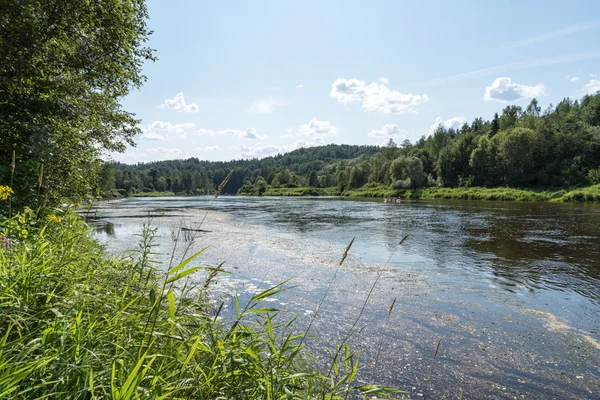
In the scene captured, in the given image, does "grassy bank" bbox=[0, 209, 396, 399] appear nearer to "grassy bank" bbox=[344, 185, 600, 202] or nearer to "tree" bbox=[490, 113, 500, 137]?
"grassy bank" bbox=[344, 185, 600, 202]

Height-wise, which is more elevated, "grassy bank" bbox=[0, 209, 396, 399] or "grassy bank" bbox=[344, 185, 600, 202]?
"grassy bank" bbox=[0, 209, 396, 399]

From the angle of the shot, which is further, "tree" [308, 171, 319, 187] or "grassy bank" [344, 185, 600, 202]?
"tree" [308, 171, 319, 187]

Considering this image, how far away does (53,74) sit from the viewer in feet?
35.2

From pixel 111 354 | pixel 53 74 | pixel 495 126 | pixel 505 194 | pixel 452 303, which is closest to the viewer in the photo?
pixel 111 354

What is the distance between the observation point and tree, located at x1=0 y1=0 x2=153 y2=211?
29.3ft

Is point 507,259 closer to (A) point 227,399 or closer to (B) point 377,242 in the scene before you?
(B) point 377,242

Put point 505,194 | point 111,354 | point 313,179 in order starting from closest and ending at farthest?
1. point 111,354
2. point 505,194
3. point 313,179

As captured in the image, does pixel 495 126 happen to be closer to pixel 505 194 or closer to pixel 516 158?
pixel 516 158

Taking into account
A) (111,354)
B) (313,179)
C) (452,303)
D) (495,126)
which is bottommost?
(452,303)

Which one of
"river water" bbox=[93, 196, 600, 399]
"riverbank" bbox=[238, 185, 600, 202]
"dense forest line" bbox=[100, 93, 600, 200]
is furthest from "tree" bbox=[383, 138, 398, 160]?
"river water" bbox=[93, 196, 600, 399]

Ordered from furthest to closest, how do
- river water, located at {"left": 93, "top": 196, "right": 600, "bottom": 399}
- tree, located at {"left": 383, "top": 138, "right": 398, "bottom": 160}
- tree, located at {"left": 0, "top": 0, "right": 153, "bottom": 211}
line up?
tree, located at {"left": 383, "top": 138, "right": 398, "bottom": 160}
tree, located at {"left": 0, "top": 0, "right": 153, "bottom": 211}
river water, located at {"left": 93, "top": 196, "right": 600, "bottom": 399}

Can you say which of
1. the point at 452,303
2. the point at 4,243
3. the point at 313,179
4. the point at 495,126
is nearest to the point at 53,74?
the point at 4,243

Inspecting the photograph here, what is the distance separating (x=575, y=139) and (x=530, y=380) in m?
85.0

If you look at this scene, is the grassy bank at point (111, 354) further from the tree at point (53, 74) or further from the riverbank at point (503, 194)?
the riverbank at point (503, 194)
